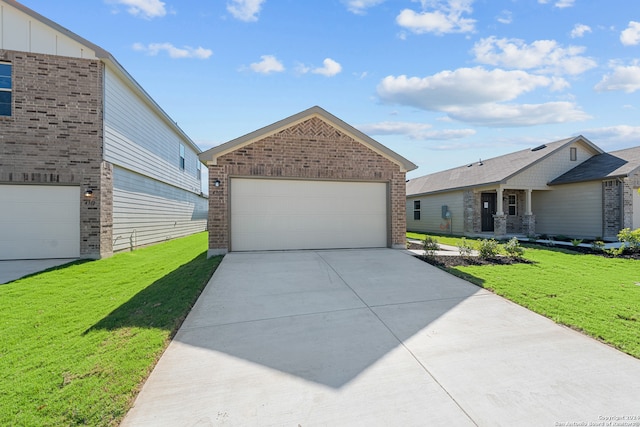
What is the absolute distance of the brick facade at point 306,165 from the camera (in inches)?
353

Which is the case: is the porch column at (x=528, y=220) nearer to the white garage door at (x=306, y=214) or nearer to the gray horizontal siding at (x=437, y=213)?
the gray horizontal siding at (x=437, y=213)

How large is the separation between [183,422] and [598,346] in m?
4.37

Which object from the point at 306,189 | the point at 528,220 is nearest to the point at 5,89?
the point at 306,189

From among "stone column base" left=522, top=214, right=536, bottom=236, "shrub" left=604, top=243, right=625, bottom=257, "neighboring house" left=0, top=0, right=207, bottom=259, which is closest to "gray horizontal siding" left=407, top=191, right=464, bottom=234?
"stone column base" left=522, top=214, right=536, bottom=236

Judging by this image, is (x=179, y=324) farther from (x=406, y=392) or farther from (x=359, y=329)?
(x=406, y=392)

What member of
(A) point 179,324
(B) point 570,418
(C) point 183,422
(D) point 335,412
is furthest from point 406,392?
(A) point 179,324

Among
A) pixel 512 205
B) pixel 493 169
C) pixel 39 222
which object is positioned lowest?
pixel 39 222

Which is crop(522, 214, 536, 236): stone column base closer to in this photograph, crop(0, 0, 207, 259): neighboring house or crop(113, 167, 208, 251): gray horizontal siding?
crop(113, 167, 208, 251): gray horizontal siding

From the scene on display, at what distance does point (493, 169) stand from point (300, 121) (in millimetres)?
13045

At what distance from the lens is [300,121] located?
9.61 meters

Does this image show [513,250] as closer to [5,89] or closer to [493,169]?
[493,169]

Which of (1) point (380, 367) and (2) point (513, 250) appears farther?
(2) point (513, 250)

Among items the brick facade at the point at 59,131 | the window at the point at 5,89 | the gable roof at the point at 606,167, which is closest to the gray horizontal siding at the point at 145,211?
the brick facade at the point at 59,131

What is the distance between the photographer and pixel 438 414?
2.35 meters
